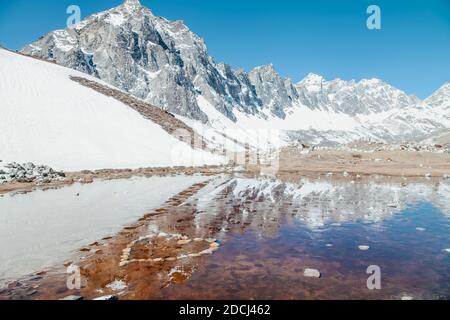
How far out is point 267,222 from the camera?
1504 cm

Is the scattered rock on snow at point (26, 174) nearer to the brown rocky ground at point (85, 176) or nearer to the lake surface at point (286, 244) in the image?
the brown rocky ground at point (85, 176)

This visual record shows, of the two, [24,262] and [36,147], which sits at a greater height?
[36,147]

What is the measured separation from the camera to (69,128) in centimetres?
4844

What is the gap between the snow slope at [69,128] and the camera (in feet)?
133

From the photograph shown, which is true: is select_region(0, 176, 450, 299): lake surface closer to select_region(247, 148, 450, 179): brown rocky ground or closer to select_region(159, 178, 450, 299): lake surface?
select_region(159, 178, 450, 299): lake surface

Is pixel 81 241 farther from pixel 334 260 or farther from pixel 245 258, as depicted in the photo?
pixel 334 260

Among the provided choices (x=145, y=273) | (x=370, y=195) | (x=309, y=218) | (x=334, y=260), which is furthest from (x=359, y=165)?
(x=145, y=273)

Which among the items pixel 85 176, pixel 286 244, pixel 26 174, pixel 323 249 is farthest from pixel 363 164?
pixel 26 174

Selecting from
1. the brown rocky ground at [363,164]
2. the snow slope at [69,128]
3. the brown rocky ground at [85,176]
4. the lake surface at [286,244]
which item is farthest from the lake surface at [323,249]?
the snow slope at [69,128]

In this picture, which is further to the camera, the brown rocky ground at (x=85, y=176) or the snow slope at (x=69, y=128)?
the snow slope at (x=69, y=128)

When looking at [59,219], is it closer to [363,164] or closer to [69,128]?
[69,128]

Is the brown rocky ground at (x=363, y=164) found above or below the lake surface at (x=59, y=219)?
above

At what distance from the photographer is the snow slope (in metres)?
40.4

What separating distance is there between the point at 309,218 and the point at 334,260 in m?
5.87
